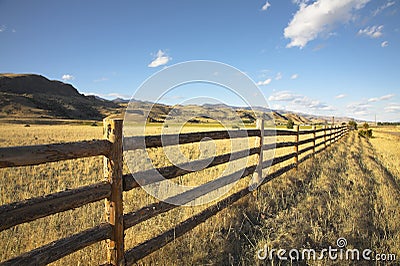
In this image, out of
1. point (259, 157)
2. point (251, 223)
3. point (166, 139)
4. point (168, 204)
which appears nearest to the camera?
point (166, 139)

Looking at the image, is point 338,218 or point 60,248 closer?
point 60,248

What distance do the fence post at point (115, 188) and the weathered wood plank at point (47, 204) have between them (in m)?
0.10

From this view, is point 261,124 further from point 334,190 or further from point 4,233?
point 4,233

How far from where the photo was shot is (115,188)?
2506mm

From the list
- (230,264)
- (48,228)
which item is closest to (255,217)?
(230,264)

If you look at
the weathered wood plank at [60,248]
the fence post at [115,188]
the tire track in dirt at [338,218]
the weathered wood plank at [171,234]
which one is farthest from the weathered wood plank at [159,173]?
the tire track in dirt at [338,218]

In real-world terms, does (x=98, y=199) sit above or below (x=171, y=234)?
above

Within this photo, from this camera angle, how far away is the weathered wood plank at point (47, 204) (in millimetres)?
1754

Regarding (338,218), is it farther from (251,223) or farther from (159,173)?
(159,173)

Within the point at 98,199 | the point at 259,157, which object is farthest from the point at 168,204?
the point at 259,157

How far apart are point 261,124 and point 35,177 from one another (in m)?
6.22

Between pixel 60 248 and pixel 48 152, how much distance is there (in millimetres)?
794

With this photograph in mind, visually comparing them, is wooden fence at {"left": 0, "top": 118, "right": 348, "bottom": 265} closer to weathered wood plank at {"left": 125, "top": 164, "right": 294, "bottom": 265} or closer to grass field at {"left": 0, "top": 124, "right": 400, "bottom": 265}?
weathered wood plank at {"left": 125, "top": 164, "right": 294, "bottom": 265}

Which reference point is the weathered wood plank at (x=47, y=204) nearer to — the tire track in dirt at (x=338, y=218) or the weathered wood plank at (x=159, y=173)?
the weathered wood plank at (x=159, y=173)
